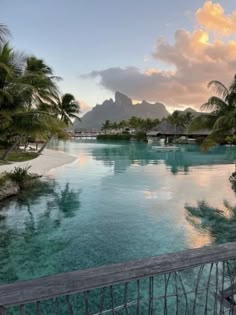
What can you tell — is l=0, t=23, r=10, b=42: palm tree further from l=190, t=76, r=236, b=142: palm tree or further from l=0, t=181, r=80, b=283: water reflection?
l=190, t=76, r=236, b=142: palm tree

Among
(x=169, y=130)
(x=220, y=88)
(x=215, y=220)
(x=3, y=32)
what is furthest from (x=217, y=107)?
(x=169, y=130)

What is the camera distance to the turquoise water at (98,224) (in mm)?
5832

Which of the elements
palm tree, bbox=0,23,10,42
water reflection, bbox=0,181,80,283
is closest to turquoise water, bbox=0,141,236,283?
water reflection, bbox=0,181,80,283

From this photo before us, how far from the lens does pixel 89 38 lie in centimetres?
1770

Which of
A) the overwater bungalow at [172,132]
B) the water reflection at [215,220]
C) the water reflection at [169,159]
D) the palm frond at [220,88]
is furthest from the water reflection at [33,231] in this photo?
the overwater bungalow at [172,132]

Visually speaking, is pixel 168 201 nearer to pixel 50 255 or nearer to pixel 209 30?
pixel 50 255

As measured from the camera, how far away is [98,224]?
8055 mm

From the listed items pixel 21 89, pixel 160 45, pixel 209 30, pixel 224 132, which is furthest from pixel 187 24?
pixel 21 89

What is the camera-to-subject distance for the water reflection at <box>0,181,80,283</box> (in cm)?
537

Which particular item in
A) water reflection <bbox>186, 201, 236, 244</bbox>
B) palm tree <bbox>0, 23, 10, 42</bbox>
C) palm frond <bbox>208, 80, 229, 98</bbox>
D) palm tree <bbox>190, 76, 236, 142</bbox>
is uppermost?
palm tree <bbox>0, 23, 10, 42</bbox>

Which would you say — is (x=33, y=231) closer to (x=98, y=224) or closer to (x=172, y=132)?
(x=98, y=224)

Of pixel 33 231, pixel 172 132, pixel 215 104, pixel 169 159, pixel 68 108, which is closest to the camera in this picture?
pixel 33 231

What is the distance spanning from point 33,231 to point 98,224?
1678 mm

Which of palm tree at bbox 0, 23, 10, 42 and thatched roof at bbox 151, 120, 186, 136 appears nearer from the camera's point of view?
palm tree at bbox 0, 23, 10, 42
